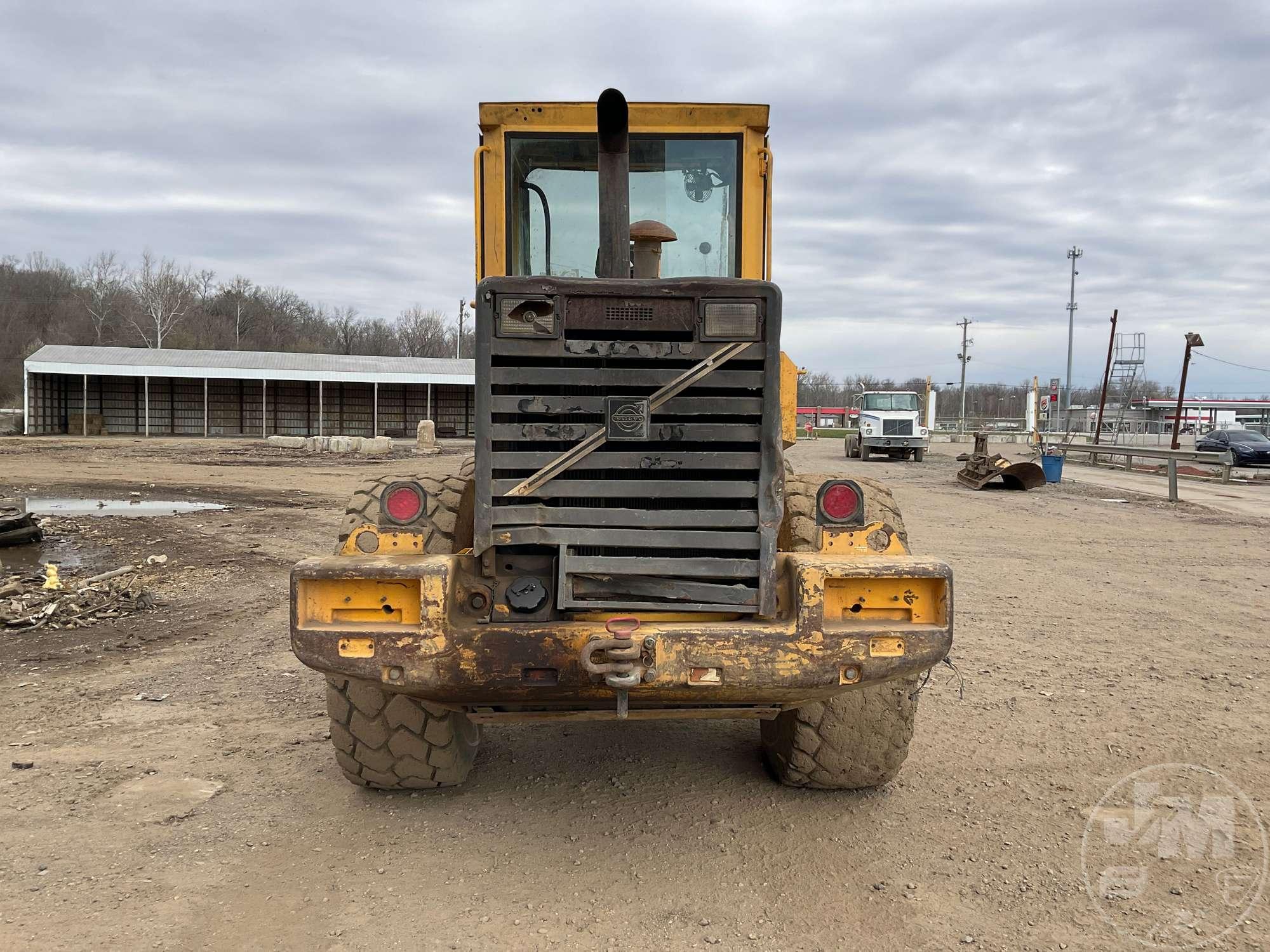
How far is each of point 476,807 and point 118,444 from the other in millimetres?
30820

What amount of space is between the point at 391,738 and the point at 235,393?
3949 cm

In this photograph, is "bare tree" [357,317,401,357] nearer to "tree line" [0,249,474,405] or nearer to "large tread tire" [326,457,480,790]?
"tree line" [0,249,474,405]

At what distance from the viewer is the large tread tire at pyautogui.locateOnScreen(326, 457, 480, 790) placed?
3576 millimetres

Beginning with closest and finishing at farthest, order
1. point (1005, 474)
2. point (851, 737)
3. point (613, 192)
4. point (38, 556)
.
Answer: point (613, 192) → point (851, 737) → point (38, 556) → point (1005, 474)

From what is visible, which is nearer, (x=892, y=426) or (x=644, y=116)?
(x=644, y=116)

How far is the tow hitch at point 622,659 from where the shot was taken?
2930mm

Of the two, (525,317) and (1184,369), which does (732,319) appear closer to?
(525,317)

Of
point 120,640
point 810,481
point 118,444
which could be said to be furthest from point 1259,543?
point 118,444


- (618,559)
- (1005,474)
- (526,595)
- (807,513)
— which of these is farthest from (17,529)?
(1005,474)

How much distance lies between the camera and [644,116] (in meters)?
4.31

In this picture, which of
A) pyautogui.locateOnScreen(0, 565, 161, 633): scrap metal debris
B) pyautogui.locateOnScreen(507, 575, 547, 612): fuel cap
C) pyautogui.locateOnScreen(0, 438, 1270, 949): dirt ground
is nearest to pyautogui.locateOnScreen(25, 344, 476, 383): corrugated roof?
pyautogui.locateOnScreen(0, 565, 161, 633): scrap metal debris

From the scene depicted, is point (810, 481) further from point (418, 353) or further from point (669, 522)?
point (418, 353)

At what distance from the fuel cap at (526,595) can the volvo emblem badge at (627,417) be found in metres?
0.59

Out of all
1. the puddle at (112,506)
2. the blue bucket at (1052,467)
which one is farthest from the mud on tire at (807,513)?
the blue bucket at (1052,467)
